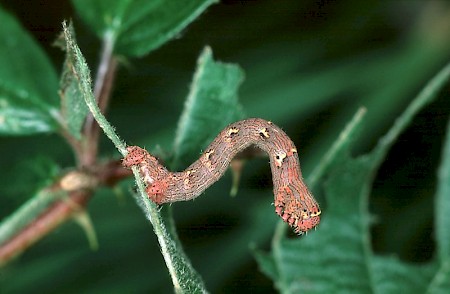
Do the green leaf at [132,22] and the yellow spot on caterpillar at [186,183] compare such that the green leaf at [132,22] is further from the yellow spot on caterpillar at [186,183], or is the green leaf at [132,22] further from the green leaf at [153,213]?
the green leaf at [153,213]

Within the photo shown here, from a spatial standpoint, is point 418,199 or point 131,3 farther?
point 418,199

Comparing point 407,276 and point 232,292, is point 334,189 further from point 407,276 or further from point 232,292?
point 232,292

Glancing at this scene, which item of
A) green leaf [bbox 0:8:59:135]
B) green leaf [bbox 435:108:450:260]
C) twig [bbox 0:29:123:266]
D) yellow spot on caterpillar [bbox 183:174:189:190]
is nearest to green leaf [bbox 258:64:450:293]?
green leaf [bbox 435:108:450:260]

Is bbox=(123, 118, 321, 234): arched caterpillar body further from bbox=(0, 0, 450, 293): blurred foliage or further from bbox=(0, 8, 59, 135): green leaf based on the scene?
bbox=(0, 0, 450, 293): blurred foliage

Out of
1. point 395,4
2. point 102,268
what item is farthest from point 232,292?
point 395,4

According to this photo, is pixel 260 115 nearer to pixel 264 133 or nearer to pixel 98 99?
pixel 264 133

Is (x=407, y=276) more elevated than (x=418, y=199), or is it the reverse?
(x=418, y=199)

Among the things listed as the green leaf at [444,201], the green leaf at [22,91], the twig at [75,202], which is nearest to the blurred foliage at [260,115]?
the green leaf at [444,201]
